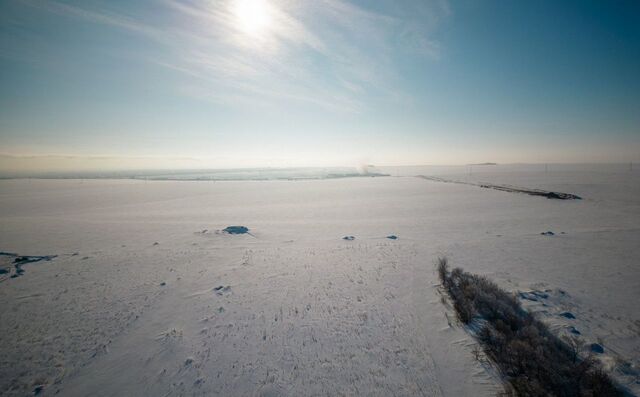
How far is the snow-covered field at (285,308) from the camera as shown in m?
5.43

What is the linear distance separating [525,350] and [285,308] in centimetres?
629

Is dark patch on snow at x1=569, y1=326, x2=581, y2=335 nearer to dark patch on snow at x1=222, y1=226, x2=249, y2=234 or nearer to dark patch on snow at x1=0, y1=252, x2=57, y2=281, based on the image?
dark patch on snow at x1=222, y1=226, x2=249, y2=234

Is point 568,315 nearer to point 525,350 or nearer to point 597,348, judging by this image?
point 597,348

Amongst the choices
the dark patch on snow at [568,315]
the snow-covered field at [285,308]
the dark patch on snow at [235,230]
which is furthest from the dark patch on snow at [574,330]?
the dark patch on snow at [235,230]

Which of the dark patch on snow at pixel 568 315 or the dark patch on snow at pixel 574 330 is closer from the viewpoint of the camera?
the dark patch on snow at pixel 574 330

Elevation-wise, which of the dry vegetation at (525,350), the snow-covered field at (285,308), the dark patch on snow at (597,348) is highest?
the dry vegetation at (525,350)

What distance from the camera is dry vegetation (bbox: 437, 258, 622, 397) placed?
4.68m

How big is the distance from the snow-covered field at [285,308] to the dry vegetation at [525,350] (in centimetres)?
48

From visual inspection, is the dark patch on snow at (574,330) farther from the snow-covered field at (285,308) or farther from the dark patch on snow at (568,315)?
the dark patch on snow at (568,315)

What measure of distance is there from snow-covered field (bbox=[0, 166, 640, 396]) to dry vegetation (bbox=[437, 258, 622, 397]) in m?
0.48

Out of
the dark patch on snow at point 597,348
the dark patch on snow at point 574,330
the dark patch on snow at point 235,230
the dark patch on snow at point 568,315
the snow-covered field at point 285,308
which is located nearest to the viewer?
the snow-covered field at point 285,308

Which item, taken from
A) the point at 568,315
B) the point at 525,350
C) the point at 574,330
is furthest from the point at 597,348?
the point at 525,350

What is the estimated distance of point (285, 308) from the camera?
812 cm

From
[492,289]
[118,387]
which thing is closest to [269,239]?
[118,387]
